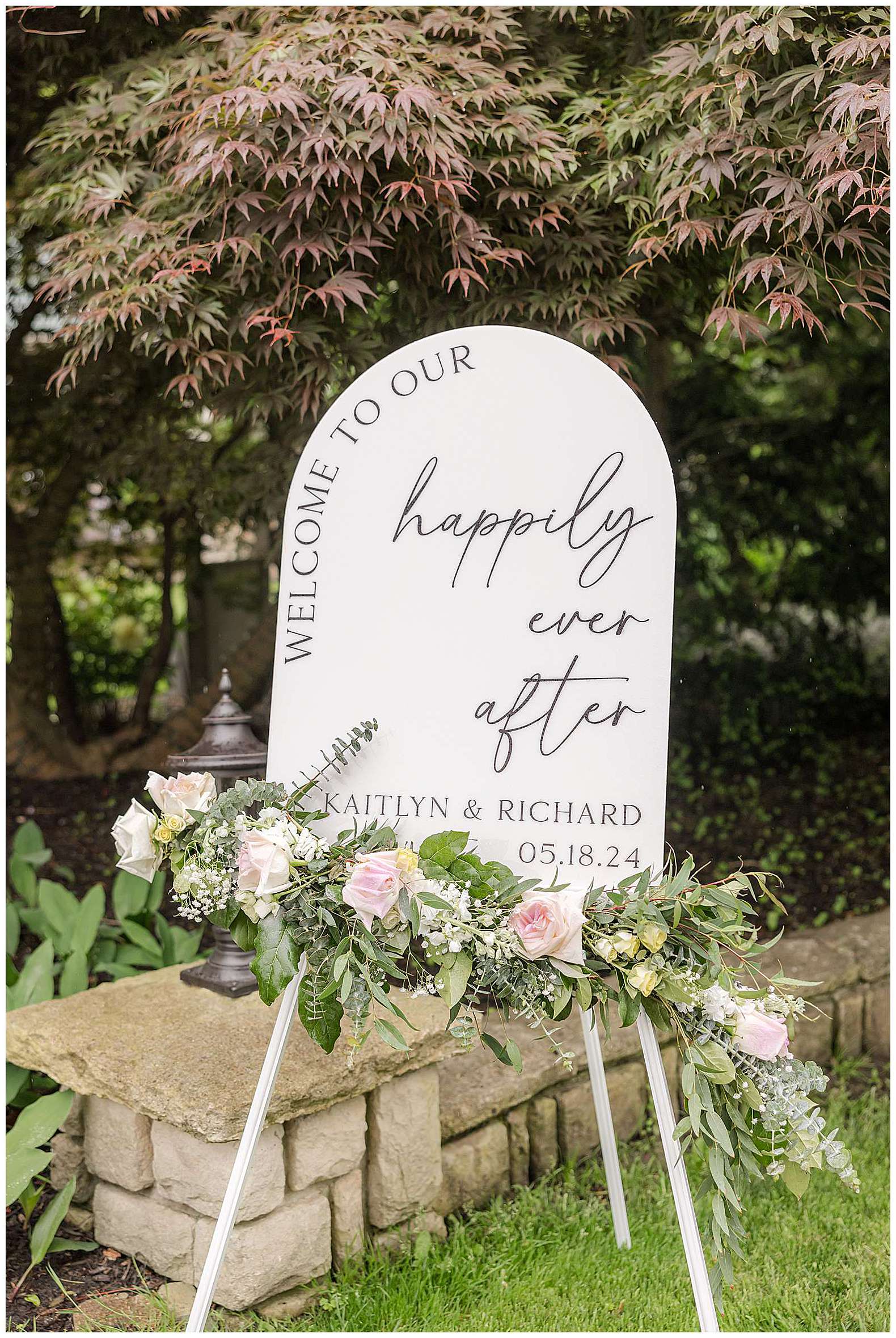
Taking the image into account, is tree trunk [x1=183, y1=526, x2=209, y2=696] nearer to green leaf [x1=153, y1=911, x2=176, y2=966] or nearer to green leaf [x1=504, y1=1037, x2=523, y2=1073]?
green leaf [x1=153, y1=911, x2=176, y2=966]

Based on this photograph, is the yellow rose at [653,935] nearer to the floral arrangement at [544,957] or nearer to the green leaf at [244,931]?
the floral arrangement at [544,957]

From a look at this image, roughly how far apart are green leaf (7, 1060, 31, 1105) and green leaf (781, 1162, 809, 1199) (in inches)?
68.3

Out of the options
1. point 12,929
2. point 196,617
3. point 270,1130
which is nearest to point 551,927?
point 270,1130

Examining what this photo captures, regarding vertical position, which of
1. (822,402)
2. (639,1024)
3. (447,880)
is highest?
(822,402)

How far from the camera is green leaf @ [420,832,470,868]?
1.50 metres

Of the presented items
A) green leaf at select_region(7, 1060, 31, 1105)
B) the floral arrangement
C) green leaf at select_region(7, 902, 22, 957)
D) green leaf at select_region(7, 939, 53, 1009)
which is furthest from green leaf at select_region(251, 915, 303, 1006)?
green leaf at select_region(7, 902, 22, 957)

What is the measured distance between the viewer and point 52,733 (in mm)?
4672

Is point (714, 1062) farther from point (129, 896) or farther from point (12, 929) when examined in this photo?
point (12, 929)

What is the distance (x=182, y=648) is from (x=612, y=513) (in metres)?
4.90

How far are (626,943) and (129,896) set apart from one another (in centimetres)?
193

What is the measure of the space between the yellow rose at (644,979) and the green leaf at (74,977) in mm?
1689

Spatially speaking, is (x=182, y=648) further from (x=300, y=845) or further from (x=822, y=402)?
(x=300, y=845)

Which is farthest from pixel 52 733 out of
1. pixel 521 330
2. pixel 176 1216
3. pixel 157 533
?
pixel 521 330

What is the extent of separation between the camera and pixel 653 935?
1.42 meters
